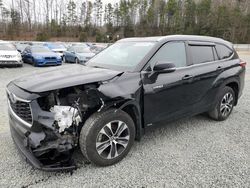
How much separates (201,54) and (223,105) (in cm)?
126

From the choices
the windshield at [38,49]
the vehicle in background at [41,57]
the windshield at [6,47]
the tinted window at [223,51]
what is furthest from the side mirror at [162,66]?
the windshield at [38,49]

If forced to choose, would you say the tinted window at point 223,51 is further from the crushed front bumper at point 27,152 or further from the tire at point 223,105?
the crushed front bumper at point 27,152

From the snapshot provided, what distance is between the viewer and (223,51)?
14.3 ft

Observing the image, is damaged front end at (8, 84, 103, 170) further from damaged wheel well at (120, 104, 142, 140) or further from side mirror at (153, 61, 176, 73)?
side mirror at (153, 61, 176, 73)

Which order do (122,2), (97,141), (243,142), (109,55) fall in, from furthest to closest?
(122,2) < (109,55) < (243,142) < (97,141)

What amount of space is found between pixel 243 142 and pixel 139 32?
5859 cm

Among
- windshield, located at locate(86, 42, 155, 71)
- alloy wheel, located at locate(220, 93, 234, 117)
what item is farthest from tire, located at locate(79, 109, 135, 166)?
alloy wheel, located at locate(220, 93, 234, 117)

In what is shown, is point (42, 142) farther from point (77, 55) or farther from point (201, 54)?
point (77, 55)

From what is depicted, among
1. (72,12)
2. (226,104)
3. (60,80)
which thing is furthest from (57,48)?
(72,12)

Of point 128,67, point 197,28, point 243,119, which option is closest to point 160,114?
point 128,67

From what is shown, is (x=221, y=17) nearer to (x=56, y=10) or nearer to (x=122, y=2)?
(x=122, y=2)

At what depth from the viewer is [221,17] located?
53.2 meters

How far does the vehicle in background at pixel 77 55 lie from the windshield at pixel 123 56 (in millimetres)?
9727

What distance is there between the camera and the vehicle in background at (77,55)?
1356cm
